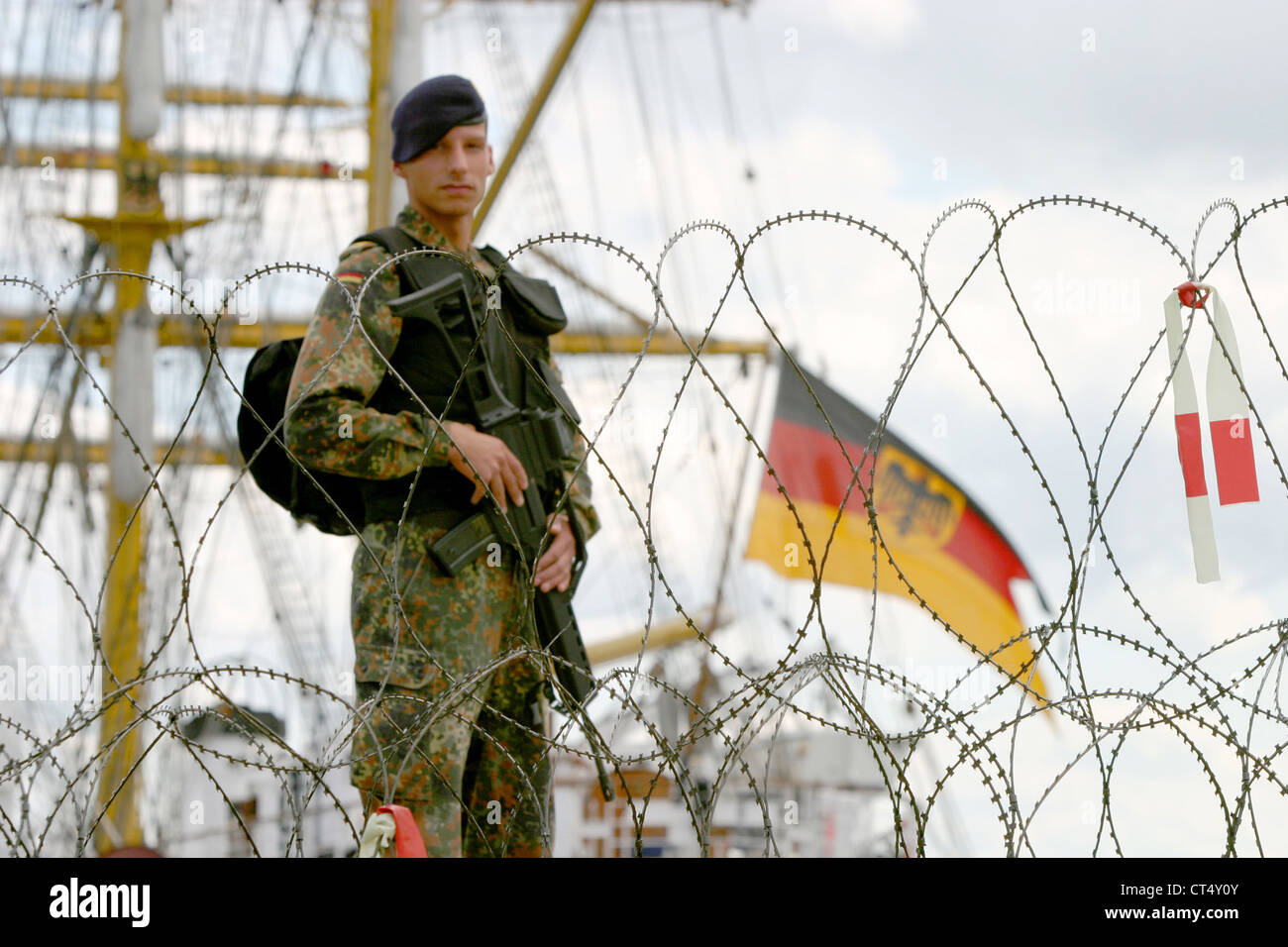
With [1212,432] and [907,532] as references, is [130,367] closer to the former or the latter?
[907,532]

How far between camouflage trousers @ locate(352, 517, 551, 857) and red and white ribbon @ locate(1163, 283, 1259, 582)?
4.25ft

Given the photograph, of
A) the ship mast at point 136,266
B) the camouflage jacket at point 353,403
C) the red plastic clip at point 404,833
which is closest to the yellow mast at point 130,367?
the ship mast at point 136,266

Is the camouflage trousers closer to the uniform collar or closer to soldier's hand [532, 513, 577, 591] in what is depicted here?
soldier's hand [532, 513, 577, 591]

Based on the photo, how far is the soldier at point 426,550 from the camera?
3424mm

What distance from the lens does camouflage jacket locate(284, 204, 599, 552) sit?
11.4 feet

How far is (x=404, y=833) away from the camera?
8.68 feet

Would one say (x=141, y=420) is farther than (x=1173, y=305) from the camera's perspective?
Yes

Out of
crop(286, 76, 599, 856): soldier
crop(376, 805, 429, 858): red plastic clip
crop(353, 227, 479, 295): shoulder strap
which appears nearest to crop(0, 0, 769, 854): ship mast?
crop(353, 227, 479, 295): shoulder strap

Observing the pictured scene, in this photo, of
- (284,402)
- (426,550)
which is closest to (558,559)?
(426,550)

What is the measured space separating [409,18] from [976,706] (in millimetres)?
9845

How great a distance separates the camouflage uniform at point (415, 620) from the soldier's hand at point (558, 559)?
0.18ft

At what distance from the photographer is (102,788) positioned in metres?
14.3
